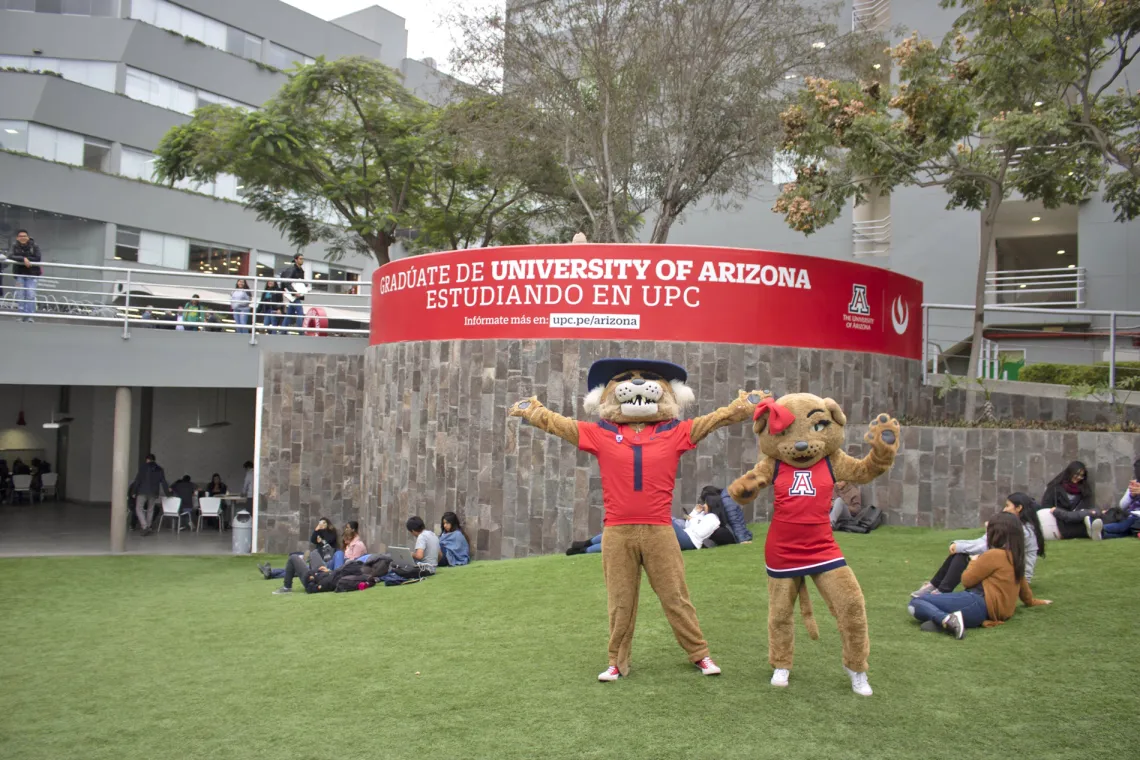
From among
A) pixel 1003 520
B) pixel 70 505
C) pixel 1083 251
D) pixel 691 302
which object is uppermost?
pixel 1083 251

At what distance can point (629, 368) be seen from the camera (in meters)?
6.45

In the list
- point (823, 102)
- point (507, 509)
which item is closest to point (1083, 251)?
point (823, 102)

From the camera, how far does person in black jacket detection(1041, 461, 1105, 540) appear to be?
945 cm

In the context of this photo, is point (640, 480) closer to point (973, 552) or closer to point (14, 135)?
point (973, 552)

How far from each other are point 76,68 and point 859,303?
23.5m

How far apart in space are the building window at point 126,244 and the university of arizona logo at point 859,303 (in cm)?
2083

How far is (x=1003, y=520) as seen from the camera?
703 centimetres

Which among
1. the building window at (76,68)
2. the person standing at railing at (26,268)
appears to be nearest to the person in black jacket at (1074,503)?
the person standing at railing at (26,268)

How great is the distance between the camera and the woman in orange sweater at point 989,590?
22.3ft

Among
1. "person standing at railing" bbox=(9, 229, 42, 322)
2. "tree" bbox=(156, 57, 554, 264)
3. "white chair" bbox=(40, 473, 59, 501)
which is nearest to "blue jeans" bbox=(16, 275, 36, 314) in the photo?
"person standing at railing" bbox=(9, 229, 42, 322)

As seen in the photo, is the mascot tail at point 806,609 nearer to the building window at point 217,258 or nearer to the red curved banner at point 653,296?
the red curved banner at point 653,296

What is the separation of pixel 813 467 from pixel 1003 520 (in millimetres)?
2043

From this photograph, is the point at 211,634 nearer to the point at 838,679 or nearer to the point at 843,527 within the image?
the point at 838,679

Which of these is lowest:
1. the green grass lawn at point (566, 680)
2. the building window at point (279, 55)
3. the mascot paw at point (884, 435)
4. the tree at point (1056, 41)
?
the green grass lawn at point (566, 680)
